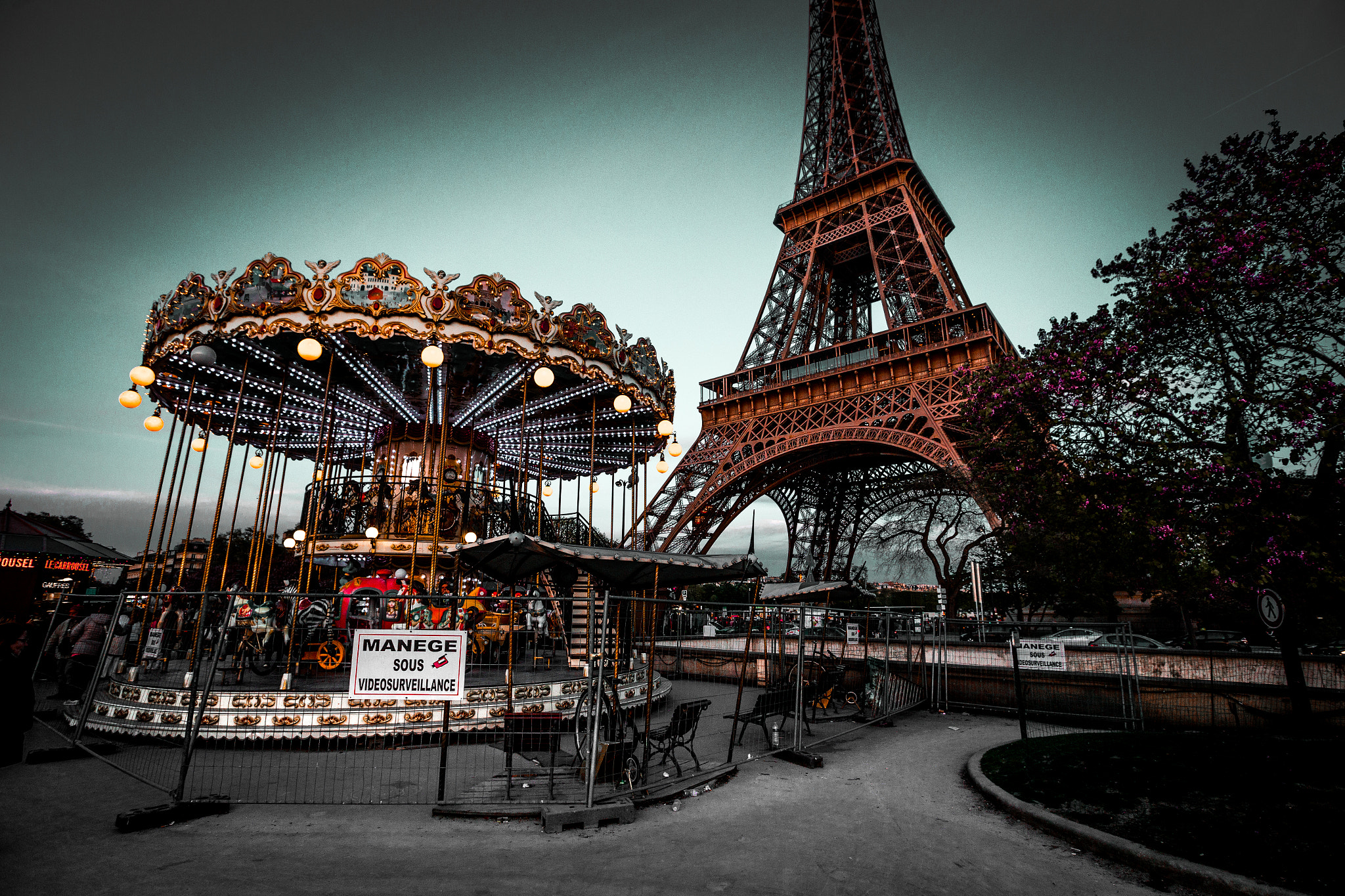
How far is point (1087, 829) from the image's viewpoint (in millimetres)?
4512

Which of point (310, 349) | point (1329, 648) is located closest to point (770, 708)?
point (310, 349)

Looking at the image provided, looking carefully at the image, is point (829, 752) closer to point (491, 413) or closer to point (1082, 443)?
point (1082, 443)

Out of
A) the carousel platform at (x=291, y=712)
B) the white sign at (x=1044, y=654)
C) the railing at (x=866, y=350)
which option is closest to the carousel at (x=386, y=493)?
the carousel platform at (x=291, y=712)

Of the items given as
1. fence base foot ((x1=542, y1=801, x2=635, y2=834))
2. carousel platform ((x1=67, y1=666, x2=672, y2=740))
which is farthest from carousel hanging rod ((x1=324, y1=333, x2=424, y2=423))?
fence base foot ((x1=542, y1=801, x2=635, y2=834))

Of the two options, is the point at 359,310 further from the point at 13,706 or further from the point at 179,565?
the point at 179,565

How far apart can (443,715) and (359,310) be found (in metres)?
5.82

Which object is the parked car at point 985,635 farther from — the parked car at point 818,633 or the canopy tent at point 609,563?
the canopy tent at point 609,563

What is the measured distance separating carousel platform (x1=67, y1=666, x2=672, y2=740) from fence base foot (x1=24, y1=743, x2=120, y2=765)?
1.47 ft

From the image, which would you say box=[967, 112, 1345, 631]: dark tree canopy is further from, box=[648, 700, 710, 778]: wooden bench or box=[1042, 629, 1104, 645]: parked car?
box=[1042, 629, 1104, 645]: parked car

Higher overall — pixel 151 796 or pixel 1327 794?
pixel 1327 794

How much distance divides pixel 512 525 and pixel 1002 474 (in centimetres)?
941

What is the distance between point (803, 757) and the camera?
6902 millimetres

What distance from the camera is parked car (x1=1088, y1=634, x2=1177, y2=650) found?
9.56m

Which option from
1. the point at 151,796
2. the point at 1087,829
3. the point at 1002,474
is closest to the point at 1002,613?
Answer: the point at 1002,474
